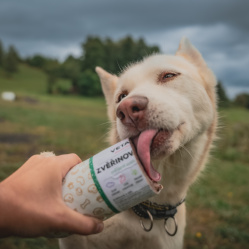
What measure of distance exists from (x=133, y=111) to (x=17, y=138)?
31.2 ft

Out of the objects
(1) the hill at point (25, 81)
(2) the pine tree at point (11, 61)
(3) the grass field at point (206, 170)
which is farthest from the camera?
(2) the pine tree at point (11, 61)

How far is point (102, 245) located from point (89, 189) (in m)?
1.04

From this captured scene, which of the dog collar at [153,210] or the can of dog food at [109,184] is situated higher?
the can of dog food at [109,184]

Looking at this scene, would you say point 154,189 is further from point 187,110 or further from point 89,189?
point 187,110

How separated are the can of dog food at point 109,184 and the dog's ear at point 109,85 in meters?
1.48

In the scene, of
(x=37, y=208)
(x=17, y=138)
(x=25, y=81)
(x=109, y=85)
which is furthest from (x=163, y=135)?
(x=25, y=81)

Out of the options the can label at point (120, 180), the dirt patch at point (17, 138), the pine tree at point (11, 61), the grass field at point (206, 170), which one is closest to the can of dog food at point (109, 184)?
the can label at point (120, 180)

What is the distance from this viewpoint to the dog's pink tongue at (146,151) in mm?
1519

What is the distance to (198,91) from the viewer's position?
244cm

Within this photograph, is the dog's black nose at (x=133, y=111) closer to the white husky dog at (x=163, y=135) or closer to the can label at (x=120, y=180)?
the white husky dog at (x=163, y=135)

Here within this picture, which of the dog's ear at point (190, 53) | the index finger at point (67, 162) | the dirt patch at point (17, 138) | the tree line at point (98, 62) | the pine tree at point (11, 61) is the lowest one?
the pine tree at point (11, 61)

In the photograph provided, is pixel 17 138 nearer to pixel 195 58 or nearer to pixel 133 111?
pixel 195 58

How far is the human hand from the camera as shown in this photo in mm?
1317

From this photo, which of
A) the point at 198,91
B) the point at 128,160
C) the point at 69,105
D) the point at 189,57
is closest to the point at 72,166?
the point at 128,160
